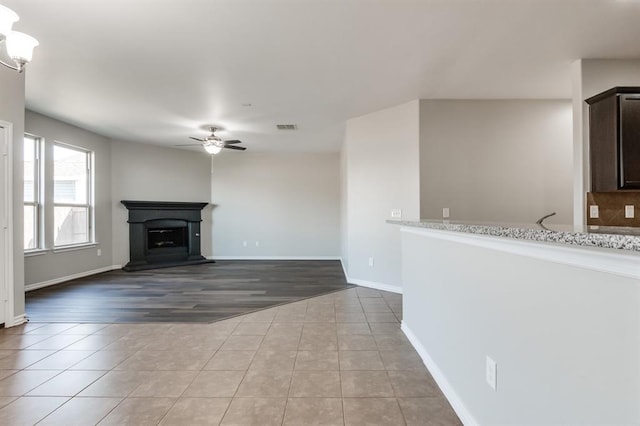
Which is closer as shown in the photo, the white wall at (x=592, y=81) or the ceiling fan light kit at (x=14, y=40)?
the ceiling fan light kit at (x=14, y=40)

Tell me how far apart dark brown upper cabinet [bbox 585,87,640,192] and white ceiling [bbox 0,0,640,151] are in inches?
20.5

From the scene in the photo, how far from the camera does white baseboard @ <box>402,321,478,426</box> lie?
166cm

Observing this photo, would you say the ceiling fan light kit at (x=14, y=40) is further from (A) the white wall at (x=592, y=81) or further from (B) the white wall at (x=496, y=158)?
(A) the white wall at (x=592, y=81)

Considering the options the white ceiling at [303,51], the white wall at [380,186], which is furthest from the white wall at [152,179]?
the white wall at [380,186]

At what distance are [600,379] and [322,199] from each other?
7142 mm

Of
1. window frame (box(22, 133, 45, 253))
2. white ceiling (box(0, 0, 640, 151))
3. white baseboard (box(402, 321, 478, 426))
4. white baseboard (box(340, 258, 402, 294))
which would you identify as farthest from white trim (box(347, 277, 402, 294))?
window frame (box(22, 133, 45, 253))

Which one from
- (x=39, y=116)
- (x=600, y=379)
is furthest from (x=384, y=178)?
(x=39, y=116)

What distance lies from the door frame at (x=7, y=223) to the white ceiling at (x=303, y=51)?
0.82 metres

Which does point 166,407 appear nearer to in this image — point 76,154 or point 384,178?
point 384,178

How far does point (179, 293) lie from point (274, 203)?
3.77m

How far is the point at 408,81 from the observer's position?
3619mm

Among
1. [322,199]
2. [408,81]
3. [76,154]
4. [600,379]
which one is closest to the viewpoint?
[600,379]

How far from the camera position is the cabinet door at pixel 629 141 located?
279 cm

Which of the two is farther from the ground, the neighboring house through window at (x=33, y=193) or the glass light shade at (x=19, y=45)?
the glass light shade at (x=19, y=45)
